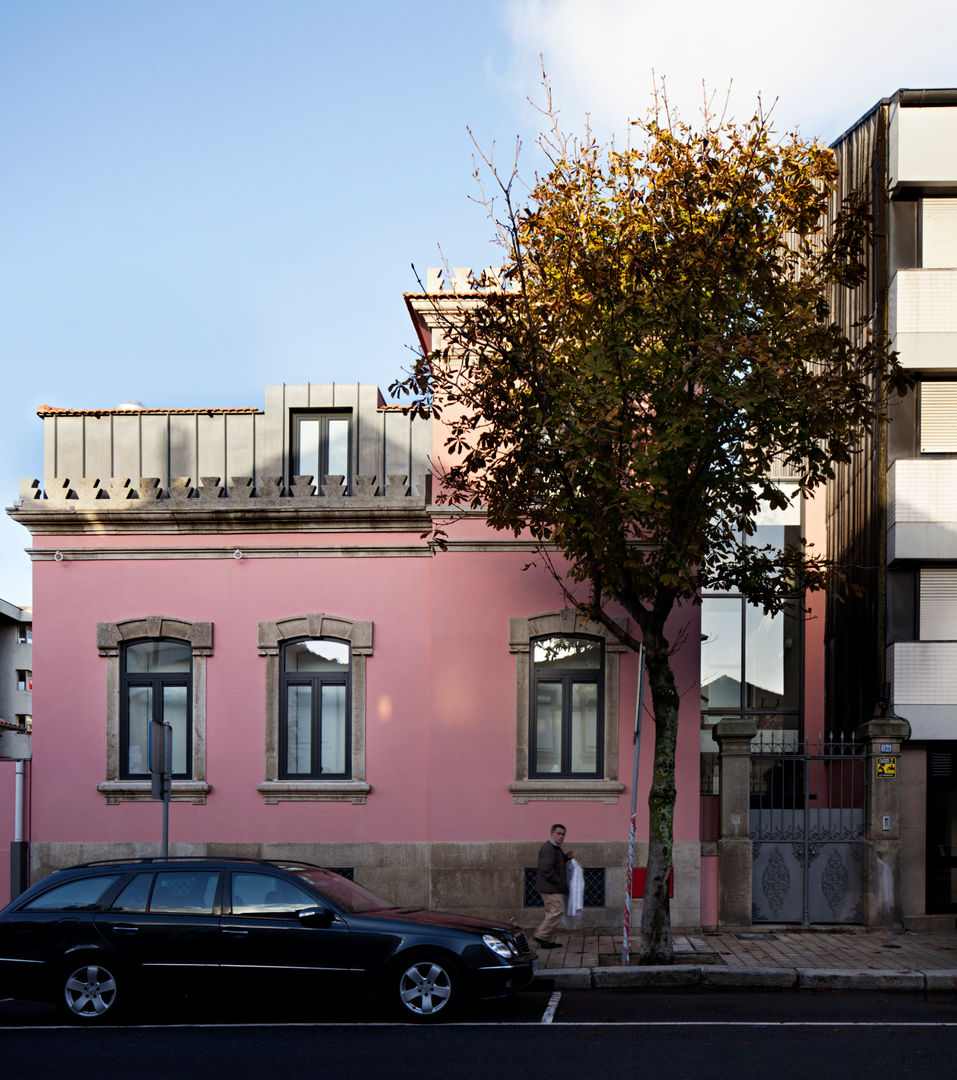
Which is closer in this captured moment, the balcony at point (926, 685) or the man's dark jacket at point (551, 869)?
the man's dark jacket at point (551, 869)

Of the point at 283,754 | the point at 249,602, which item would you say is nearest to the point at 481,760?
the point at 283,754

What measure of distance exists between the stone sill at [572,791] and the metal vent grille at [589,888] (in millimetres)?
892

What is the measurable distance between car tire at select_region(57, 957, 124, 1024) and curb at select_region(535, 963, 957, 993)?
4.30 meters

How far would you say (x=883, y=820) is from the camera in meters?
16.8

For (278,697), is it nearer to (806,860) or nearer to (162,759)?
(162,759)

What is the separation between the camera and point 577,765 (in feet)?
55.8

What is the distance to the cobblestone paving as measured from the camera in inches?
544

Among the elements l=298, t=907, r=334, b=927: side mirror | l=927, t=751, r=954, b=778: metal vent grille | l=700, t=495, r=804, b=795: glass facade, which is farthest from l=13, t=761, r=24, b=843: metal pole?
l=927, t=751, r=954, b=778: metal vent grille

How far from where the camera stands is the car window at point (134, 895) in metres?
11.3

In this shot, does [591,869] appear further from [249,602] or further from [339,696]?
[249,602]

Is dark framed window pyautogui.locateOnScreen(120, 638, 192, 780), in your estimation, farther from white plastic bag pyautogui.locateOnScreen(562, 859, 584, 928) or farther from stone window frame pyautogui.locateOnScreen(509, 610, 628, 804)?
white plastic bag pyautogui.locateOnScreen(562, 859, 584, 928)

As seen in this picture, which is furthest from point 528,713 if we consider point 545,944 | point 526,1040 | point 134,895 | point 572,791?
point 526,1040

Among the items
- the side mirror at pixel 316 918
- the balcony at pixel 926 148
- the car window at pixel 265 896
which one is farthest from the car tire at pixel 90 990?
the balcony at pixel 926 148

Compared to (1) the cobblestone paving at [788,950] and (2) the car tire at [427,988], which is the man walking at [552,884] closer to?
(1) the cobblestone paving at [788,950]
